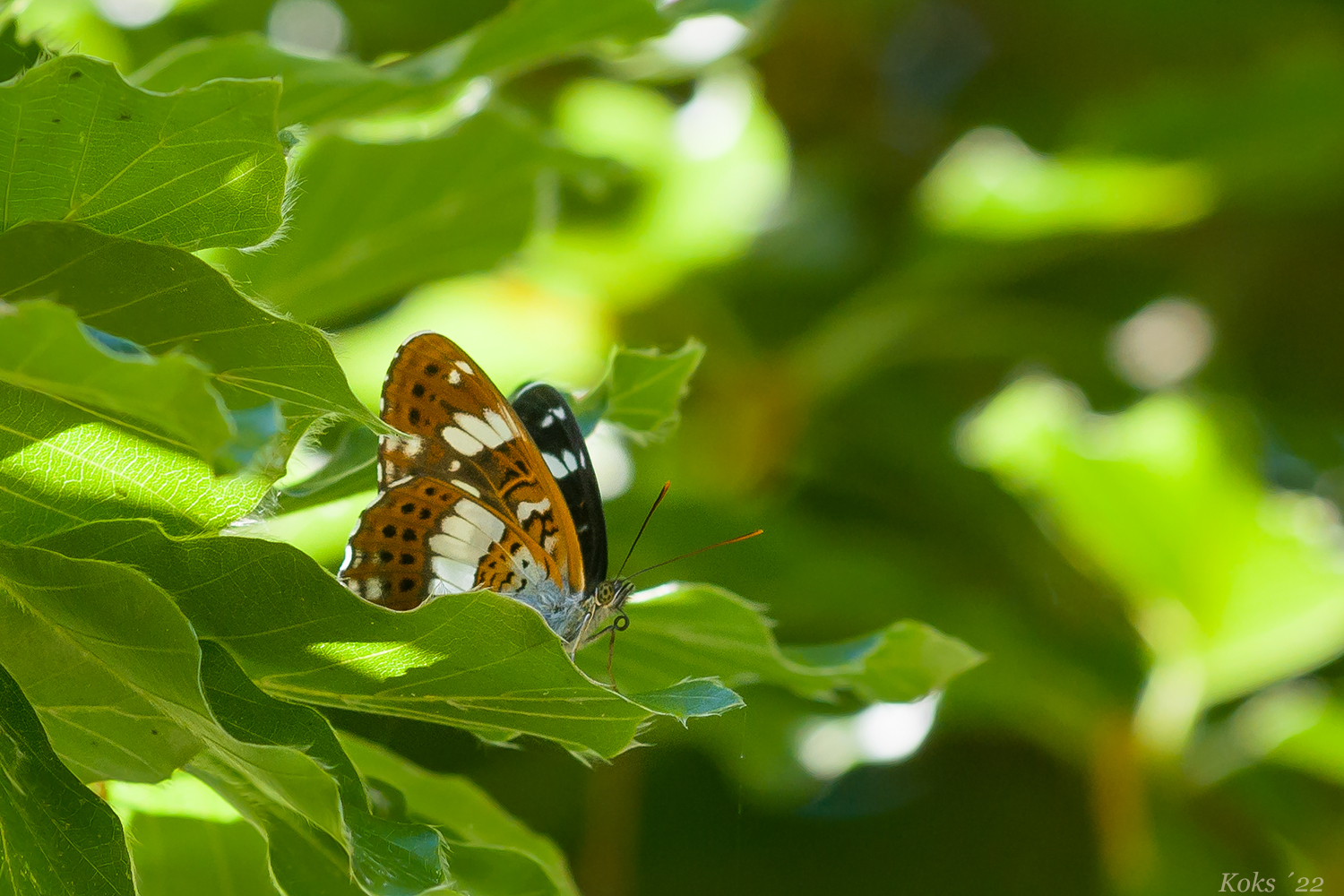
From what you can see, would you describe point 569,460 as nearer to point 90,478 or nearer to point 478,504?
point 478,504

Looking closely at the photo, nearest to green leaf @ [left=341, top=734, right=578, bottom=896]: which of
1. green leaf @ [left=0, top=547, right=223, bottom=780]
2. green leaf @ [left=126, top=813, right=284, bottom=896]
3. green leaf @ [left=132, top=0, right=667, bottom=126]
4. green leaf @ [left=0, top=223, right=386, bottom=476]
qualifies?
green leaf @ [left=126, top=813, right=284, bottom=896]

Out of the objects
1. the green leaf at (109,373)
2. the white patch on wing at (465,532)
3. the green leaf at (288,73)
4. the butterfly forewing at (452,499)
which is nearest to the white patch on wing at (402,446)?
the butterfly forewing at (452,499)

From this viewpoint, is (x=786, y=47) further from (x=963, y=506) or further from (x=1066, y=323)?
(x=963, y=506)

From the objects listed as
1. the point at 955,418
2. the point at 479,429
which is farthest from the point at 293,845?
the point at 955,418

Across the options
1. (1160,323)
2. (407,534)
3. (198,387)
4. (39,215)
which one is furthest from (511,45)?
(1160,323)

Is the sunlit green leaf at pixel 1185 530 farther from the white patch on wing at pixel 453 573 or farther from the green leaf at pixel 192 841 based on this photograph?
the green leaf at pixel 192 841

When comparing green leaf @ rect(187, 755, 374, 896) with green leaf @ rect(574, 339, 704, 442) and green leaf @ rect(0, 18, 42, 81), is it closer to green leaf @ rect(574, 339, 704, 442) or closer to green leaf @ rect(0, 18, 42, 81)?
green leaf @ rect(574, 339, 704, 442)

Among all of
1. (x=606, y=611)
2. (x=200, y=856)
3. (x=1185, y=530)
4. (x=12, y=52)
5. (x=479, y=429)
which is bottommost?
(x=200, y=856)
